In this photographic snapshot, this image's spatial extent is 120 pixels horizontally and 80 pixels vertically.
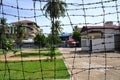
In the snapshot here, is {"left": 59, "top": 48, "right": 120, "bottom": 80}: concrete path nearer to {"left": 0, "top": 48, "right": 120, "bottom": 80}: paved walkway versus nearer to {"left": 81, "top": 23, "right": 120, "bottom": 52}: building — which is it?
{"left": 0, "top": 48, "right": 120, "bottom": 80}: paved walkway

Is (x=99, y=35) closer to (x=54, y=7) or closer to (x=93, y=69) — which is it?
(x=93, y=69)

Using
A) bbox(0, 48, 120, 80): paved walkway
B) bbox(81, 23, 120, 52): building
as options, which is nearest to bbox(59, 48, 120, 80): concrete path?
bbox(0, 48, 120, 80): paved walkway

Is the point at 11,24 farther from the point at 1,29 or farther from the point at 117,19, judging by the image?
the point at 117,19

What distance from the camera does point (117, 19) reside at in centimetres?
432

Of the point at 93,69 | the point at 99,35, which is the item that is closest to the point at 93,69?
the point at 93,69

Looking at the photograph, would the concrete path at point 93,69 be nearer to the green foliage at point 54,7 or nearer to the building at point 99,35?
the building at point 99,35

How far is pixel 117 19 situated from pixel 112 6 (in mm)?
193

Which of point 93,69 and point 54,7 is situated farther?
point 93,69

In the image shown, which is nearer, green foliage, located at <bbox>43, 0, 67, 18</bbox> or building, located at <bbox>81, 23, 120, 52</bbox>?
green foliage, located at <bbox>43, 0, 67, 18</bbox>

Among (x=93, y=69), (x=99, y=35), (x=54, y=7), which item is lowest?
(x=93, y=69)

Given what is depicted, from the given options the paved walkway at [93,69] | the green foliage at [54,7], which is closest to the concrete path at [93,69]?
the paved walkway at [93,69]

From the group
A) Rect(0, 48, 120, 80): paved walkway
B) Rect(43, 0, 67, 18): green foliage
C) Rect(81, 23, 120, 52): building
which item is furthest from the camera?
Rect(0, 48, 120, 80): paved walkway

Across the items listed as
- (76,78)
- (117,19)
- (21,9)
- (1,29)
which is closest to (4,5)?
(21,9)

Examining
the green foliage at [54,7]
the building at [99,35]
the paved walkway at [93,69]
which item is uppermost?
the green foliage at [54,7]
